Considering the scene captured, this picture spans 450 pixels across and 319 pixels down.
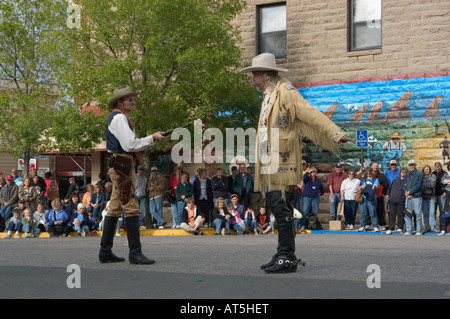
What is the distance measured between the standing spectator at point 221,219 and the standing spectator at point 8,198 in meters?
5.87

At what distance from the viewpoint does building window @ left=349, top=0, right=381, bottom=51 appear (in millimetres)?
23688

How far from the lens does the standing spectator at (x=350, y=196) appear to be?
21734mm

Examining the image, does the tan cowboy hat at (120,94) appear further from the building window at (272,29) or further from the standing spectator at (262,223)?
the building window at (272,29)

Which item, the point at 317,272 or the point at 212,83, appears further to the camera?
the point at 212,83

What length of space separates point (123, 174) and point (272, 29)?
55.0 ft

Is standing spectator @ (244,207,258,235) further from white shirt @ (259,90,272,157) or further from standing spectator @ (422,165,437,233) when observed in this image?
white shirt @ (259,90,272,157)

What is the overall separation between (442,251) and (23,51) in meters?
20.3

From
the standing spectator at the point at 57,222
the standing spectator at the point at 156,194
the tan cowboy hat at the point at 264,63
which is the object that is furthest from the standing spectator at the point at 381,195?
the tan cowboy hat at the point at 264,63

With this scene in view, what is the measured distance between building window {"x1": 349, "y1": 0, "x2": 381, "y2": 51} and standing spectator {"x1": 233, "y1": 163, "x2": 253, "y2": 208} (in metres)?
4.80

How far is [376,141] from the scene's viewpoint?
23344 millimetres

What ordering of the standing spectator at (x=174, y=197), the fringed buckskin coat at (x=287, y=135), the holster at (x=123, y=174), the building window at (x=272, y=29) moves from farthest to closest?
1. the building window at (x=272, y=29)
2. the standing spectator at (x=174, y=197)
3. the holster at (x=123, y=174)
4. the fringed buckskin coat at (x=287, y=135)
